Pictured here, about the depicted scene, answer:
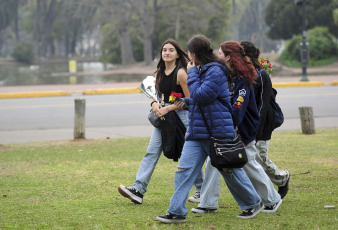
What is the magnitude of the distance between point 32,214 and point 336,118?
9.24 m

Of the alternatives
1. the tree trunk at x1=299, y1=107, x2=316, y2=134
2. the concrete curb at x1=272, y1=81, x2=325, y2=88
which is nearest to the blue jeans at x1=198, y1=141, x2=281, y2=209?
the tree trunk at x1=299, y1=107, x2=316, y2=134

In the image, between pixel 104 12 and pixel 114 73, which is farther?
pixel 104 12

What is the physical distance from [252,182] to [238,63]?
3.82ft

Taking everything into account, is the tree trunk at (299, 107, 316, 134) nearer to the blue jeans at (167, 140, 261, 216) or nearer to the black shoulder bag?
the blue jeans at (167, 140, 261, 216)

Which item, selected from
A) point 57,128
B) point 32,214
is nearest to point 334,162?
point 32,214

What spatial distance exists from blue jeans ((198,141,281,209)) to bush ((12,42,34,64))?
199 feet

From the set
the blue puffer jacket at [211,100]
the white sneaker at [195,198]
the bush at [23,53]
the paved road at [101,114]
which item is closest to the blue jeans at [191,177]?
the blue puffer jacket at [211,100]

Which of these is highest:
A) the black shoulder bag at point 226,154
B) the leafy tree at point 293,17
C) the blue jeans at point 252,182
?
the leafy tree at point 293,17

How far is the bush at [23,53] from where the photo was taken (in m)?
63.3

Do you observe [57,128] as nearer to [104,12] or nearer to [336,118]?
[336,118]

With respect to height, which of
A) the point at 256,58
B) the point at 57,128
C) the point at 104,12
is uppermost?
the point at 104,12

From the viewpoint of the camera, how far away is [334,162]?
775 cm

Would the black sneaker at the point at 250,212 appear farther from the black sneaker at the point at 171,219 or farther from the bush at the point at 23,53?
the bush at the point at 23,53

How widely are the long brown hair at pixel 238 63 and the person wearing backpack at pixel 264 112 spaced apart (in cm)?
41
